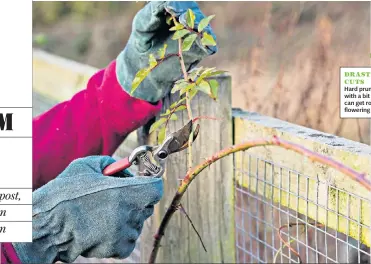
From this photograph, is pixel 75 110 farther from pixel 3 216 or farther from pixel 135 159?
pixel 135 159

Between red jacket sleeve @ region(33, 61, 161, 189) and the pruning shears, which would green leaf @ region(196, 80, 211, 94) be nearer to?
the pruning shears

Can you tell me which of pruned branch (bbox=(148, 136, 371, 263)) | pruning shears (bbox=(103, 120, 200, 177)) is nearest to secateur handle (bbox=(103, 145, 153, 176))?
pruning shears (bbox=(103, 120, 200, 177))

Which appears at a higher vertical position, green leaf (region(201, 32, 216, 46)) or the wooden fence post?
green leaf (region(201, 32, 216, 46))

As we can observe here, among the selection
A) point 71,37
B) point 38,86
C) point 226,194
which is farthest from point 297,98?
point 71,37

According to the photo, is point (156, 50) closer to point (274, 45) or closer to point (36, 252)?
point (36, 252)

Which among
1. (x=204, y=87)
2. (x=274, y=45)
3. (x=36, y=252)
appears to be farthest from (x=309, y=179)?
→ (x=274, y=45)

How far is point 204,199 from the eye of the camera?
2354 millimetres

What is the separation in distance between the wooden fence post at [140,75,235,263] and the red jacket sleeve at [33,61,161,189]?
0.09 m

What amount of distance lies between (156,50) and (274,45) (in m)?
3.09

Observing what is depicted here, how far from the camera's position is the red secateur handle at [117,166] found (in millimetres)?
1812

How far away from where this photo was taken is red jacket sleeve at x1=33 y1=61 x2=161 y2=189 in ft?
7.32

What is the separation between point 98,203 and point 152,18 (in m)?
0.48

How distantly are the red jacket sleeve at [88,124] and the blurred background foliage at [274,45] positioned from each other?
930mm

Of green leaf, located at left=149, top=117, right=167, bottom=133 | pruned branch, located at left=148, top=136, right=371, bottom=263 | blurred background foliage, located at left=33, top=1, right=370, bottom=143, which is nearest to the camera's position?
pruned branch, located at left=148, top=136, right=371, bottom=263
